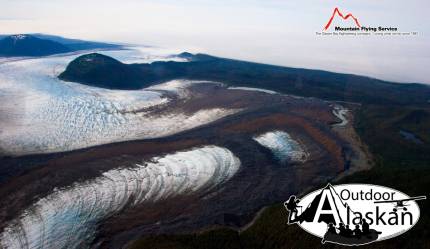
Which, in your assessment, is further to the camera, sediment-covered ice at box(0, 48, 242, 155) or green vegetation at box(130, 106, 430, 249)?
sediment-covered ice at box(0, 48, 242, 155)

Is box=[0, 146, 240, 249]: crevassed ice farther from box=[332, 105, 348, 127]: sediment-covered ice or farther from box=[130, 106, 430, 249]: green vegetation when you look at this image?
box=[332, 105, 348, 127]: sediment-covered ice

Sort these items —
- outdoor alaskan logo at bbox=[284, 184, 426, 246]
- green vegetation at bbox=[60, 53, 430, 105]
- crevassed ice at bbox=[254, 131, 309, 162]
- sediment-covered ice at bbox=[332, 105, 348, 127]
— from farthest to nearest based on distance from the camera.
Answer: green vegetation at bbox=[60, 53, 430, 105] → sediment-covered ice at bbox=[332, 105, 348, 127] → crevassed ice at bbox=[254, 131, 309, 162] → outdoor alaskan logo at bbox=[284, 184, 426, 246]

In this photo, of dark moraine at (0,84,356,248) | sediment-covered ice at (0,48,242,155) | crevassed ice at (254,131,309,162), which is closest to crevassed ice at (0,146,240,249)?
dark moraine at (0,84,356,248)

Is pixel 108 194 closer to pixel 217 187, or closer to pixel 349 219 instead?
pixel 217 187

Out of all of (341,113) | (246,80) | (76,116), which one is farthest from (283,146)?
(246,80)

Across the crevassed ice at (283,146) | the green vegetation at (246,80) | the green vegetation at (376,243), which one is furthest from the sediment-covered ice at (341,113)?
the crevassed ice at (283,146)
